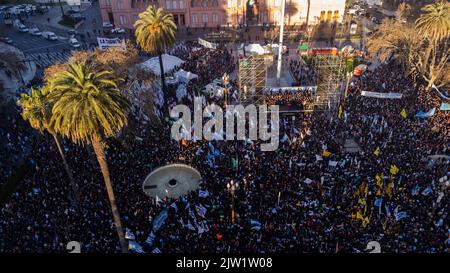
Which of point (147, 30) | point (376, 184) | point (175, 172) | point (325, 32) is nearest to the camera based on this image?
point (376, 184)

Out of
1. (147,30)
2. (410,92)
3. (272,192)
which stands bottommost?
(272,192)

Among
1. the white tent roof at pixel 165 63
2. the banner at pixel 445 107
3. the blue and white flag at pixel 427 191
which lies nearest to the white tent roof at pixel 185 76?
the white tent roof at pixel 165 63

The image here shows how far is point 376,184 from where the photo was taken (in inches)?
923

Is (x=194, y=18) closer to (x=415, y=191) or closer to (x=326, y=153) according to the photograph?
(x=326, y=153)

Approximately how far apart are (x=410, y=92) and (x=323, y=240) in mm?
24892

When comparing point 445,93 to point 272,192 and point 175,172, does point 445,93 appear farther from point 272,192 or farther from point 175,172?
point 175,172

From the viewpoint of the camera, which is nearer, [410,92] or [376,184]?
[376,184]

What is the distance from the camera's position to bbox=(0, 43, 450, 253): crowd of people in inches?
790

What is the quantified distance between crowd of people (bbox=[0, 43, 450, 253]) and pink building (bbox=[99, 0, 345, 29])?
35.3 meters

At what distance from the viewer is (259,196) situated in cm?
2298

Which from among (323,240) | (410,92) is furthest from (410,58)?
(323,240)

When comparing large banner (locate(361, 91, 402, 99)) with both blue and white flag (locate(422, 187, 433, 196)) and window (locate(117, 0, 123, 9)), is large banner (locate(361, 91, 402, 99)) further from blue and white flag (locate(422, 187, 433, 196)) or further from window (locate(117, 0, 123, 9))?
window (locate(117, 0, 123, 9))

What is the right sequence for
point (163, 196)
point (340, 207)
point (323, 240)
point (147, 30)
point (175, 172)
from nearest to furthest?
1. point (323, 240)
2. point (340, 207)
3. point (163, 196)
4. point (175, 172)
5. point (147, 30)
